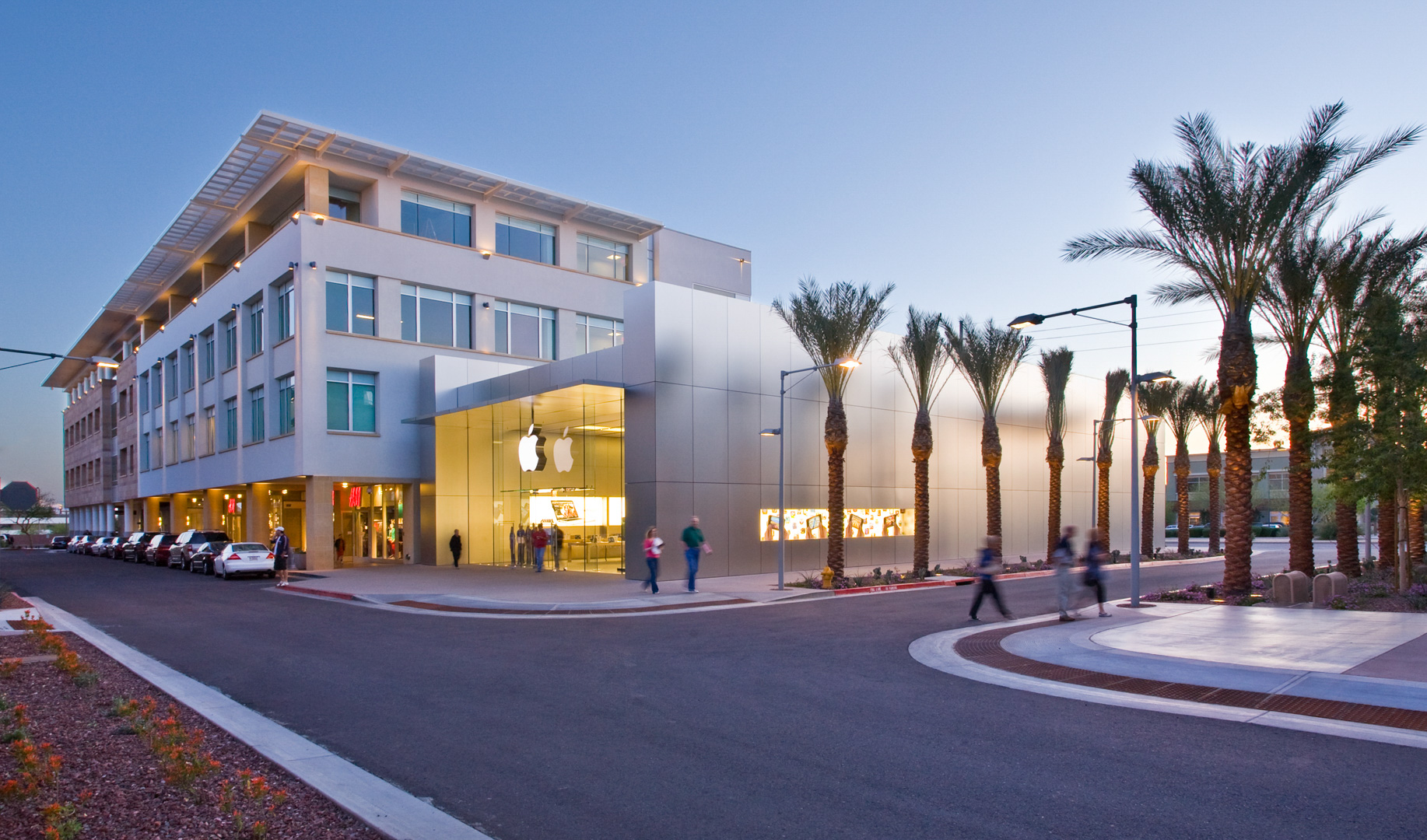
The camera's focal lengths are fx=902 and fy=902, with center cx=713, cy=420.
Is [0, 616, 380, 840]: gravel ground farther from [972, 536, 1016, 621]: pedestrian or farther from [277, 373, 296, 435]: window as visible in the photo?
[277, 373, 296, 435]: window

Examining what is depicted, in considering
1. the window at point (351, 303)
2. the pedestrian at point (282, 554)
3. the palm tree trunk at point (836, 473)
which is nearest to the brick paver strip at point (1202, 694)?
the palm tree trunk at point (836, 473)

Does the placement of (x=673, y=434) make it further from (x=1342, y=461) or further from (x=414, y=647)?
(x=1342, y=461)

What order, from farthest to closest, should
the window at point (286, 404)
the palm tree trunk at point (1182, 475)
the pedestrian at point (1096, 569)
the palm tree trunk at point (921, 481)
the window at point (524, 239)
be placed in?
1. the window at point (524, 239)
2. the palm tree trunk at point (1182, 475)
3. the window at point (286, 404)
4. the palm tree trunk at point (921, 481)
5. the pedestrian at point (1096, 569)

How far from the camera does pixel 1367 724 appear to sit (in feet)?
27.1

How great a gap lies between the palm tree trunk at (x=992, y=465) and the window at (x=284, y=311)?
2735 cm

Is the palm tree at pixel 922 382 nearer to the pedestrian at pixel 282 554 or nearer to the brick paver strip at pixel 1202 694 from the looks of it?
the brick paver strip at pixel 1202 694

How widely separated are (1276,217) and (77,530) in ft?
370

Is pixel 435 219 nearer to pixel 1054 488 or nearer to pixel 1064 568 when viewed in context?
pixel 1054 488

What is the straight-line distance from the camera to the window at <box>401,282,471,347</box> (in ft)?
123

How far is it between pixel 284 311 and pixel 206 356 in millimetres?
13751

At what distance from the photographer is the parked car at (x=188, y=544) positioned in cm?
3716

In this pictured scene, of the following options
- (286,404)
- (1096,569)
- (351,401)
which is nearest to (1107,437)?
(1096,569)

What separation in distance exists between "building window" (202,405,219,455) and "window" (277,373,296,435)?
11352 mm

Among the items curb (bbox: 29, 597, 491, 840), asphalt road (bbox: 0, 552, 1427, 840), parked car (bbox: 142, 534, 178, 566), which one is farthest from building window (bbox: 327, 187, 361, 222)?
curb (bbox: 29, 597, 491, 840)
